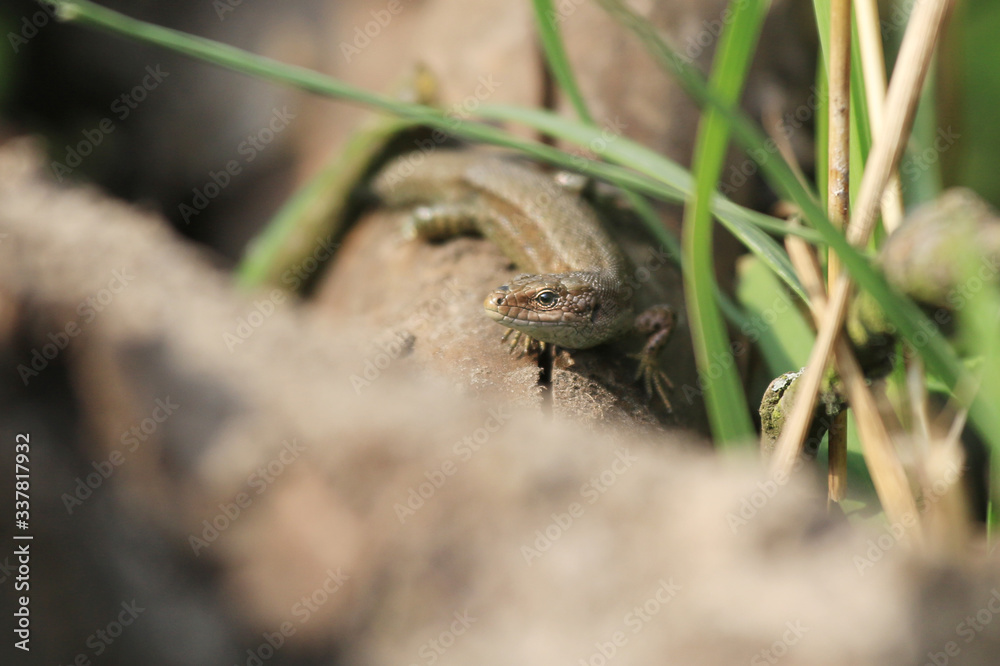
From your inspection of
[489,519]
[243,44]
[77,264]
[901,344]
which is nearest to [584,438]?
[489,519]

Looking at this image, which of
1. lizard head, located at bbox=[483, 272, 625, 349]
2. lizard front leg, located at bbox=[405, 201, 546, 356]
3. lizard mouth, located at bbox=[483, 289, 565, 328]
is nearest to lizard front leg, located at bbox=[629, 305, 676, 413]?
lizard head, located at bbox=[483, 272, 625, 349]

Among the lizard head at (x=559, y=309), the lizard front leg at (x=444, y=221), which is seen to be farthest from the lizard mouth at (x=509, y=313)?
the lizard front leg at (x=444, y=221)

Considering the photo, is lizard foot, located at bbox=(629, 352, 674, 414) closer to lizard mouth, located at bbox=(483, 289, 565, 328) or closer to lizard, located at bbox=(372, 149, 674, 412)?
lizard, located at bbox=(372, 149, 674, 412)

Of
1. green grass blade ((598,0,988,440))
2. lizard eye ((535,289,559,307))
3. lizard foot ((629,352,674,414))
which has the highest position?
lizard eye ((535,289,559,307))

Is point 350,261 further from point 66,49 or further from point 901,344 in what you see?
point 66,49

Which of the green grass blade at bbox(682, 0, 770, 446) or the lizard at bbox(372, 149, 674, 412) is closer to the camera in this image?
the green grass blade at bbox(682, 0, 770, 446)

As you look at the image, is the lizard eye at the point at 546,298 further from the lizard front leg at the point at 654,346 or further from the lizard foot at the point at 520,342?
the lizard front leg at the point at 654,346

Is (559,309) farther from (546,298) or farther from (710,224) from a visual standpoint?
(710,224)

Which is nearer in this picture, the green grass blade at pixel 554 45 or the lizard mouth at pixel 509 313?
the green grass blade at pixel 554 45
